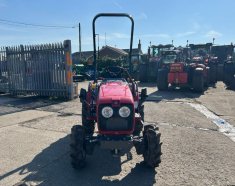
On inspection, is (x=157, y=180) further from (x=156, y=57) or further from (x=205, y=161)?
(x=156, y=57)

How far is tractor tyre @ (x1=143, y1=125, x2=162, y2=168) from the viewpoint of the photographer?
14.2ft

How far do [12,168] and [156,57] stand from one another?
15821 mm

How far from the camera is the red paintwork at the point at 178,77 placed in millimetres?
13766

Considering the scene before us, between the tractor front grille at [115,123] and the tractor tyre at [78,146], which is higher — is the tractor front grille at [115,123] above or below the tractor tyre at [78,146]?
above

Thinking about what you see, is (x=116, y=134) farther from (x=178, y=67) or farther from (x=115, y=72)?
(x=178, y=67)

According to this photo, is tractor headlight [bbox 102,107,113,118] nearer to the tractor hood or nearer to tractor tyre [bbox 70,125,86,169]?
the tractor hood

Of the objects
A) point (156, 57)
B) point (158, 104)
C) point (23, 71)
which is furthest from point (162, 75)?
point (23, 71)

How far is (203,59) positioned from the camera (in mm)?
17250

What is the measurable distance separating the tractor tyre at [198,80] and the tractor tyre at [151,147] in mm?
9583

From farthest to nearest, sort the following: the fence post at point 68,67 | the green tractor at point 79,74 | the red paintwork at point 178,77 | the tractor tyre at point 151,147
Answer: the green tractor at point 79,74
the red paintwork at point 178,77
the fence post at point 68,67
the tractor tyre at point 151,147

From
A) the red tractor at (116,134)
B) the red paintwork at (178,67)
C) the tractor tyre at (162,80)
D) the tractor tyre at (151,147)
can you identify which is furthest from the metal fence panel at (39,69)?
the tractor tyre at (151,147)

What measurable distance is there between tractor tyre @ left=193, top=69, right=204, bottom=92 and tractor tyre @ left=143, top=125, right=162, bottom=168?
31.4 ft

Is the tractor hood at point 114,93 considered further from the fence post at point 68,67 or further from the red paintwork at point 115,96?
the fence post at point 68,67

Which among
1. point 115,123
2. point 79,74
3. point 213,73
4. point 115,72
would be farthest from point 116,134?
point 79,74
